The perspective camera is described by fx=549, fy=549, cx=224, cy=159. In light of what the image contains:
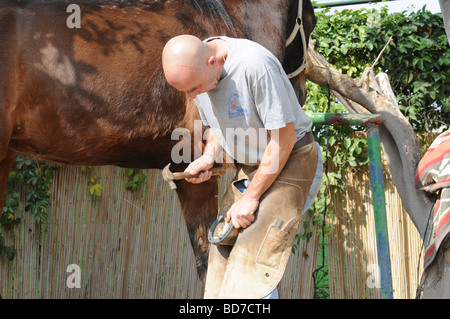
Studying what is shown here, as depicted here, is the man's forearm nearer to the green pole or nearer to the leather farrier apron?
the leather farrier apron

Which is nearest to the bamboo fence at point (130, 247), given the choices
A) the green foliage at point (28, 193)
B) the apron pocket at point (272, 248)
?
the green foliage at point (28, 193)

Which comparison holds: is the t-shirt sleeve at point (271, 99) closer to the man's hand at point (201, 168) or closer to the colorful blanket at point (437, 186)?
the man's hand at point (201, 168)

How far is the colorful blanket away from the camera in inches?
116

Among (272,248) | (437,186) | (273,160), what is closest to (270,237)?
(272,248)

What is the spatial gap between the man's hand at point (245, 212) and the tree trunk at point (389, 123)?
2.14 metres

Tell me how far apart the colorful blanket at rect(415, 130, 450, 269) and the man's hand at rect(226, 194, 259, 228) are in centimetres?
141

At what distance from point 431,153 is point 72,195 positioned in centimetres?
315

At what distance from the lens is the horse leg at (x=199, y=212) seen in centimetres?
338

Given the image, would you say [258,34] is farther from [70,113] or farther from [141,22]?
[70,113]

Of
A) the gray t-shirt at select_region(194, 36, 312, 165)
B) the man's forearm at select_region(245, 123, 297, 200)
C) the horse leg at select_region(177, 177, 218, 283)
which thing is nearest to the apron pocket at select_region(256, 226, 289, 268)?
the man's forearm at select_region(245, 123, 297, 200)

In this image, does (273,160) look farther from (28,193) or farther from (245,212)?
(28,193)

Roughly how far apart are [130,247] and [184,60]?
138 inches

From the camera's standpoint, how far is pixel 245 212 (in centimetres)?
195
